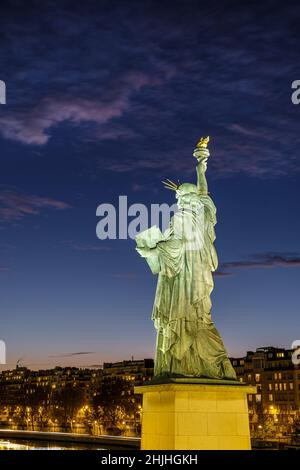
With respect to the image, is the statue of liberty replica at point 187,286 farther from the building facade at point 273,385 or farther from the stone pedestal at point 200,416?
the building facade at point 273,385

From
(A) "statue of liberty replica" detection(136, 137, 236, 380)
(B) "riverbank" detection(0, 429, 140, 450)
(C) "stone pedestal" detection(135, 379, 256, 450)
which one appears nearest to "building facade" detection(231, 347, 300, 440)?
(B) "riverbank" detection(0, 429, 140, 450)

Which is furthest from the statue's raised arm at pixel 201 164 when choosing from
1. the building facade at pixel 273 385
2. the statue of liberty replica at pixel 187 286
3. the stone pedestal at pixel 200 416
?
the building facade at pixel 273 385

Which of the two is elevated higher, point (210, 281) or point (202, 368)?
point (210, 281)

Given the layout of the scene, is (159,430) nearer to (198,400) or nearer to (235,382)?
(198,400)

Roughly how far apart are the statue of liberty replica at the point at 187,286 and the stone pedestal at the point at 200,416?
0.59m

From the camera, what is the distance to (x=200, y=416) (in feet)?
56.7

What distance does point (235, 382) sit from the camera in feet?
59.2

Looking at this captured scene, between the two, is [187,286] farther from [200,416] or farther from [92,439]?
[92,439]

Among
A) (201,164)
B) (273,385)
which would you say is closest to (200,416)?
(201,164)

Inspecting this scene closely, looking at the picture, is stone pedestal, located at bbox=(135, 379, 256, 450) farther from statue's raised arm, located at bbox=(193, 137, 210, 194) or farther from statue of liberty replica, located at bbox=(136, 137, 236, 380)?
statue's raised arm, located at bbox=(193, 137, 210, 194)

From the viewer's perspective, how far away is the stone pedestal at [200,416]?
17141 mm

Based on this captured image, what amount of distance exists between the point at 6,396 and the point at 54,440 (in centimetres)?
13287

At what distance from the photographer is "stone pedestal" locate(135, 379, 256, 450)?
675 inches
